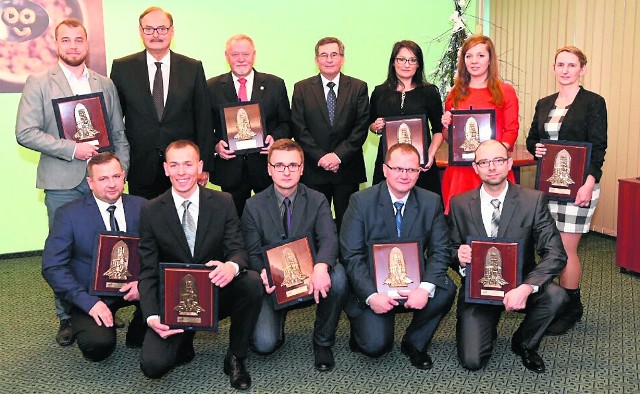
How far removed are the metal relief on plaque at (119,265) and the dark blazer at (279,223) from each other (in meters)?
0.68

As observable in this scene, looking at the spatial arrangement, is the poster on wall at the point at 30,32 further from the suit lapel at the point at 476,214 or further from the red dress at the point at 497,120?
the suit lapel at the point at 476,214

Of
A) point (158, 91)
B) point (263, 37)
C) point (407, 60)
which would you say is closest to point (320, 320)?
point (158, 91)

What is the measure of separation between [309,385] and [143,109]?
2.09 m

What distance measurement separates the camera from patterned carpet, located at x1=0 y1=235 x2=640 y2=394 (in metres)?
3.31

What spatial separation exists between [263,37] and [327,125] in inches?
96.4

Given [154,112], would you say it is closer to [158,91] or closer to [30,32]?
[158,91]

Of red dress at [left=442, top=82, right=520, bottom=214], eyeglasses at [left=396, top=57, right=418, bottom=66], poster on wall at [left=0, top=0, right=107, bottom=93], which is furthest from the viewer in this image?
poster on wall at [left=0, top=0, right=107, bottom=93]

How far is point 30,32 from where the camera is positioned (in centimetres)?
582

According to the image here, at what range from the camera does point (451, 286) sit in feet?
11.8

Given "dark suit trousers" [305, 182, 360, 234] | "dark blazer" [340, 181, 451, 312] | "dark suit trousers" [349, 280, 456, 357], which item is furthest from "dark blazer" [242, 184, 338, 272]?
"dark suit trousers" [305, 182, 360, 234]

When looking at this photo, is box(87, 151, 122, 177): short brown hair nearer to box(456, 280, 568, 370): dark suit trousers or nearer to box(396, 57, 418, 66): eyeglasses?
box(396, 57, 418, 66): eyeglasses

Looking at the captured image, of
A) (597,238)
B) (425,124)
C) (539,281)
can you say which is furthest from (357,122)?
(597,238)

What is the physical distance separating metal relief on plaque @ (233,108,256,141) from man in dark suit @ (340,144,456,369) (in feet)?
3.53

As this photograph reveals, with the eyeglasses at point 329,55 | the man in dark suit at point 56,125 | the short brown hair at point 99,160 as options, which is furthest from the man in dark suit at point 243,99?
the short brown hair at point 99,160
